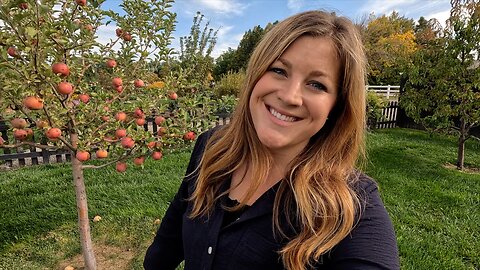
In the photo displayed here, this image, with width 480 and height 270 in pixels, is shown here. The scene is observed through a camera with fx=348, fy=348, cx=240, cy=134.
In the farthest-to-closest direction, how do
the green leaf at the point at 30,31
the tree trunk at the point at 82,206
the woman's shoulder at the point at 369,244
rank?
the tree trunk at the point at 82,206
the green leaf at the point at 30,31
the woman's shoulder at the point at 369,244

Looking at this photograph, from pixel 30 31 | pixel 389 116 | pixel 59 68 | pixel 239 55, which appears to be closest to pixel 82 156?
pixel 59 68

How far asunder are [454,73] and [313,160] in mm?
6075

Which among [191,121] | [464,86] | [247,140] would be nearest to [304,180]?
[247,140]

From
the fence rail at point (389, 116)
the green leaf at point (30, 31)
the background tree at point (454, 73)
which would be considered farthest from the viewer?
the fence rail at point (389, 116)

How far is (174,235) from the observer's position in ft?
5.15

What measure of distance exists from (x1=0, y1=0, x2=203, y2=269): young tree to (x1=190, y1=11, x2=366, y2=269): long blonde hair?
33.0 inches

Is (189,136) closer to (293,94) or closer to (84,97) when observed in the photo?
(84,97)

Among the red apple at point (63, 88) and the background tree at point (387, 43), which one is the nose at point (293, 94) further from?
the background tree at point (387, 43)

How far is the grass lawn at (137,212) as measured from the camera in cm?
309

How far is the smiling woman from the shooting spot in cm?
107

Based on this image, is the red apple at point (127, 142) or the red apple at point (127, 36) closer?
the red apple at point (127, 142)

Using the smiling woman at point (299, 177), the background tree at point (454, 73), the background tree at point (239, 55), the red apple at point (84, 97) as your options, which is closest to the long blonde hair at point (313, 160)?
the smiling woman at point (299, 177)

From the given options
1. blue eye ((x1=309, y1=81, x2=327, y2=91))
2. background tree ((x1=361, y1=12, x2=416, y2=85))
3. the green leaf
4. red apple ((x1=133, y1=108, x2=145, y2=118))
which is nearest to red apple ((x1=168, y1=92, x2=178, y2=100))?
red apple ((x1=133, y1=108, x2=145, y2=118))

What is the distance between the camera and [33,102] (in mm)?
1620
